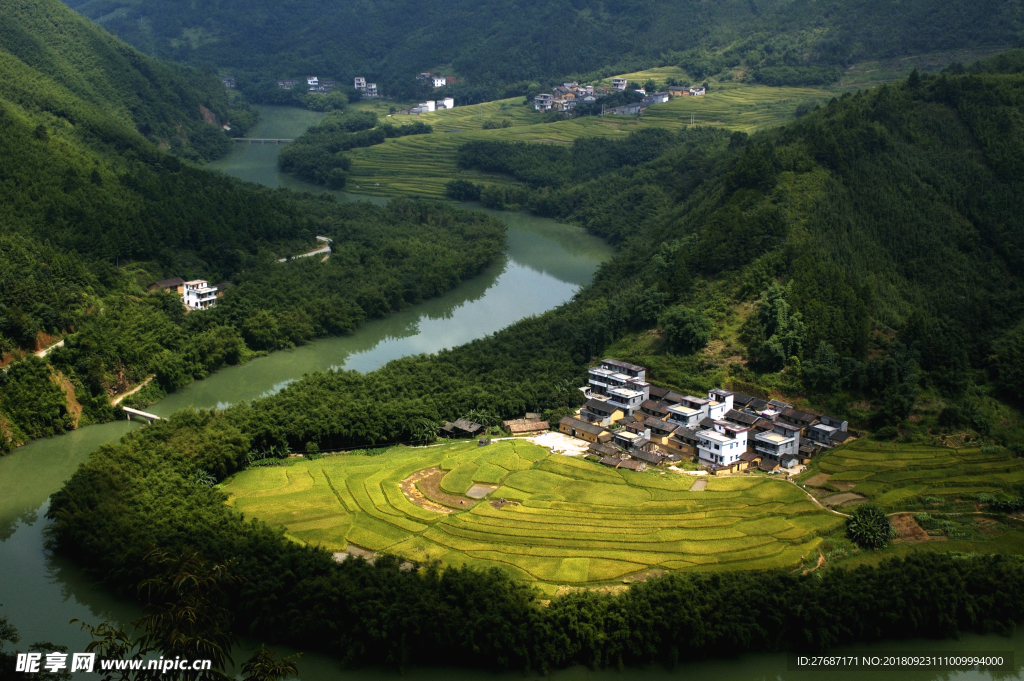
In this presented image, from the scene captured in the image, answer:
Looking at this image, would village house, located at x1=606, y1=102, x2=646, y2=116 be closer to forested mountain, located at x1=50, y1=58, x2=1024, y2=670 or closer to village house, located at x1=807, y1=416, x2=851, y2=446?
forested mountain, located at x1=50, y1=58, x2=1024, y2=670

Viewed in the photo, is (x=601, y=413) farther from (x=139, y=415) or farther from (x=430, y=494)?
(x=139, y=415)

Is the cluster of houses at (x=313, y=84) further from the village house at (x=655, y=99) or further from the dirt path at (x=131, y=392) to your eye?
the dirt path at (x=131, y=392)

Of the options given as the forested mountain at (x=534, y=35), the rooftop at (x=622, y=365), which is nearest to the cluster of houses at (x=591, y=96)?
the forested mountain at (x=534, y=35)

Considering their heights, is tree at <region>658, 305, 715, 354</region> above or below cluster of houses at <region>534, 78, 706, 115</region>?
below

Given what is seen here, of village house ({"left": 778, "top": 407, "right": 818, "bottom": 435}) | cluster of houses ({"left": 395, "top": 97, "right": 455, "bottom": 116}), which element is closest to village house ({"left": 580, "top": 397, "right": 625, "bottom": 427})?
village house ({"left": 778, "top": 407, "right": 818, "bottom": 435})

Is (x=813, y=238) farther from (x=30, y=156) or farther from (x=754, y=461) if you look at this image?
(x=30, y=156)

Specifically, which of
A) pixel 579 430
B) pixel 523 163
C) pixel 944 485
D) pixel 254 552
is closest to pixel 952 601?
pixel 944 485
